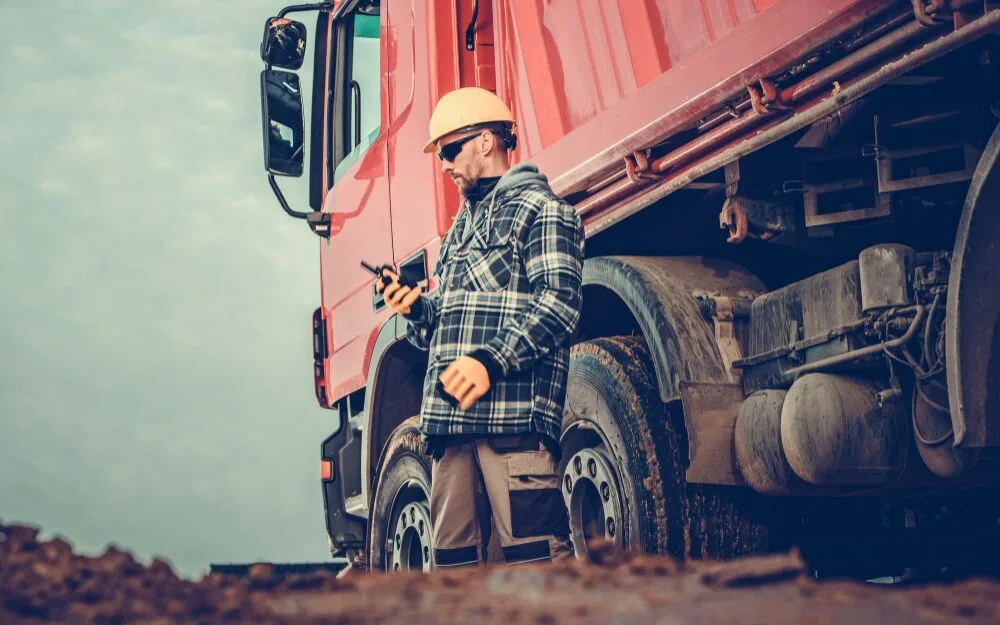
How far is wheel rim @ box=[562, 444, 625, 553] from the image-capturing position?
4691 millimetres

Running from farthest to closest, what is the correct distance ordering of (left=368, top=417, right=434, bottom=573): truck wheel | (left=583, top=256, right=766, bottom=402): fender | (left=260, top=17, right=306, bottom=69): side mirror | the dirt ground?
(left=260, top=17, right=306, bottom=69): side mirror, (left=368, top=417, right=434, bottom=573): truck wheel, (left=583, top=256, right=766, bottom=402): fender, the dirt ground

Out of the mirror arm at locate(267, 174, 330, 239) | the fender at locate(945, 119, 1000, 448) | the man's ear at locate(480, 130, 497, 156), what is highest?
the mirror arm at locate(267, 174, 330, 239)

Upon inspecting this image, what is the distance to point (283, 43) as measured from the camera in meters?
6.75

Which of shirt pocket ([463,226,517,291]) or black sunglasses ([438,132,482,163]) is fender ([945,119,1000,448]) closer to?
shirt pocket ([463,226,517,291])

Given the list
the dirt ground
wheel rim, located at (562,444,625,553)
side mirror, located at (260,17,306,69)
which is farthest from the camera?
side mirror, located at (260,17,306,69)

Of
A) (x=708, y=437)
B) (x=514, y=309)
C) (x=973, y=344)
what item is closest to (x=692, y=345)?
(x=708, y=437)

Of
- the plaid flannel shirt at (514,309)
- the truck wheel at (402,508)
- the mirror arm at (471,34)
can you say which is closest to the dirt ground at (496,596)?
the plaid flannel shirt at (514,309)

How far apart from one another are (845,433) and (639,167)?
41.9 inches

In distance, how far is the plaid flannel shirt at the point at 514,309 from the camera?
3.93 m

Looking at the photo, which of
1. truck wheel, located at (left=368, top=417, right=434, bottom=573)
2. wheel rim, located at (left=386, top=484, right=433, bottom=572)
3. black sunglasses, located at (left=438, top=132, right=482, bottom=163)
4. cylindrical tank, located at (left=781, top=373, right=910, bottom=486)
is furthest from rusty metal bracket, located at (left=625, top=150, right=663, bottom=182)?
wheel rim, located at (left=386, top=484, right=433, bottom=572)

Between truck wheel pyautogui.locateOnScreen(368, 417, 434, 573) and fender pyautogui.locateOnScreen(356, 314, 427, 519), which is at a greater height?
fender pyautogui.locateOnScreen(356, 314, 427, 519)

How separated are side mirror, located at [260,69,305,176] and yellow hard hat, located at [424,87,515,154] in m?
2.65

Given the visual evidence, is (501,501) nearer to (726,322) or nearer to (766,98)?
(726,322)

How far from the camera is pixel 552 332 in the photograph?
393 centimetres
